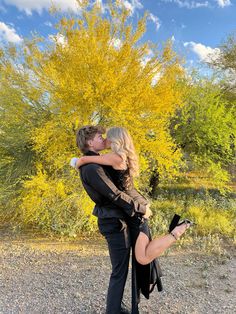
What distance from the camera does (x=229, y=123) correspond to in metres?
Result: 10.1

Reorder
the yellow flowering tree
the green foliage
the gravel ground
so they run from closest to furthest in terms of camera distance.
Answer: the gravel ground → the yellow flowering tree → the green foliage

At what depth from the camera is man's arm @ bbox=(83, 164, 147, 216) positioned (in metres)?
2.53

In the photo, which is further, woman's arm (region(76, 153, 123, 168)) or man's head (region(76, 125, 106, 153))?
man's head (region(76, 125, 106, 153))

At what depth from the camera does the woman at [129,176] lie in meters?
2.55

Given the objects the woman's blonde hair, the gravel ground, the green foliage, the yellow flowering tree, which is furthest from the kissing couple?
the green foliage

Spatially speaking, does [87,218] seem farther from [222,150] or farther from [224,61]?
[224,61]

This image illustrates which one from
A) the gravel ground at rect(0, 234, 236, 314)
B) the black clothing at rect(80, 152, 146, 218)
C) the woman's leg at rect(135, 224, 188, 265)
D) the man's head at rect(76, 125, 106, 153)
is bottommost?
the gravel ground at rect(0, 234, 236, 314)

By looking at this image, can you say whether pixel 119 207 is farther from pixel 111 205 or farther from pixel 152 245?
pixel 152 245

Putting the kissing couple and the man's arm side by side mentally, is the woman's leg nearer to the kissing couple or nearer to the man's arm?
the kissing couple

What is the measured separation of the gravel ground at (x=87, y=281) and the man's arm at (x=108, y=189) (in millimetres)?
1629

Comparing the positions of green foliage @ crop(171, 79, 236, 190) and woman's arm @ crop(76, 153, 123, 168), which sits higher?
green foliage @ crop(171, 79, 236, 190)

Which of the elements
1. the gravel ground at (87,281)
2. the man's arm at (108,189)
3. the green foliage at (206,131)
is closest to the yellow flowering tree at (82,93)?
the gravel ground at (87,281)

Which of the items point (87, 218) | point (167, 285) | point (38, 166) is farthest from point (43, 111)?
point (167, 285)

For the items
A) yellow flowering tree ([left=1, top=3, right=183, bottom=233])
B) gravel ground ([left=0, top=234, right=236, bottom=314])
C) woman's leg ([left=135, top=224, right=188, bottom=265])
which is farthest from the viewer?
yellow flowering tree ([left=1, top=3, right=183, bottom=233])
